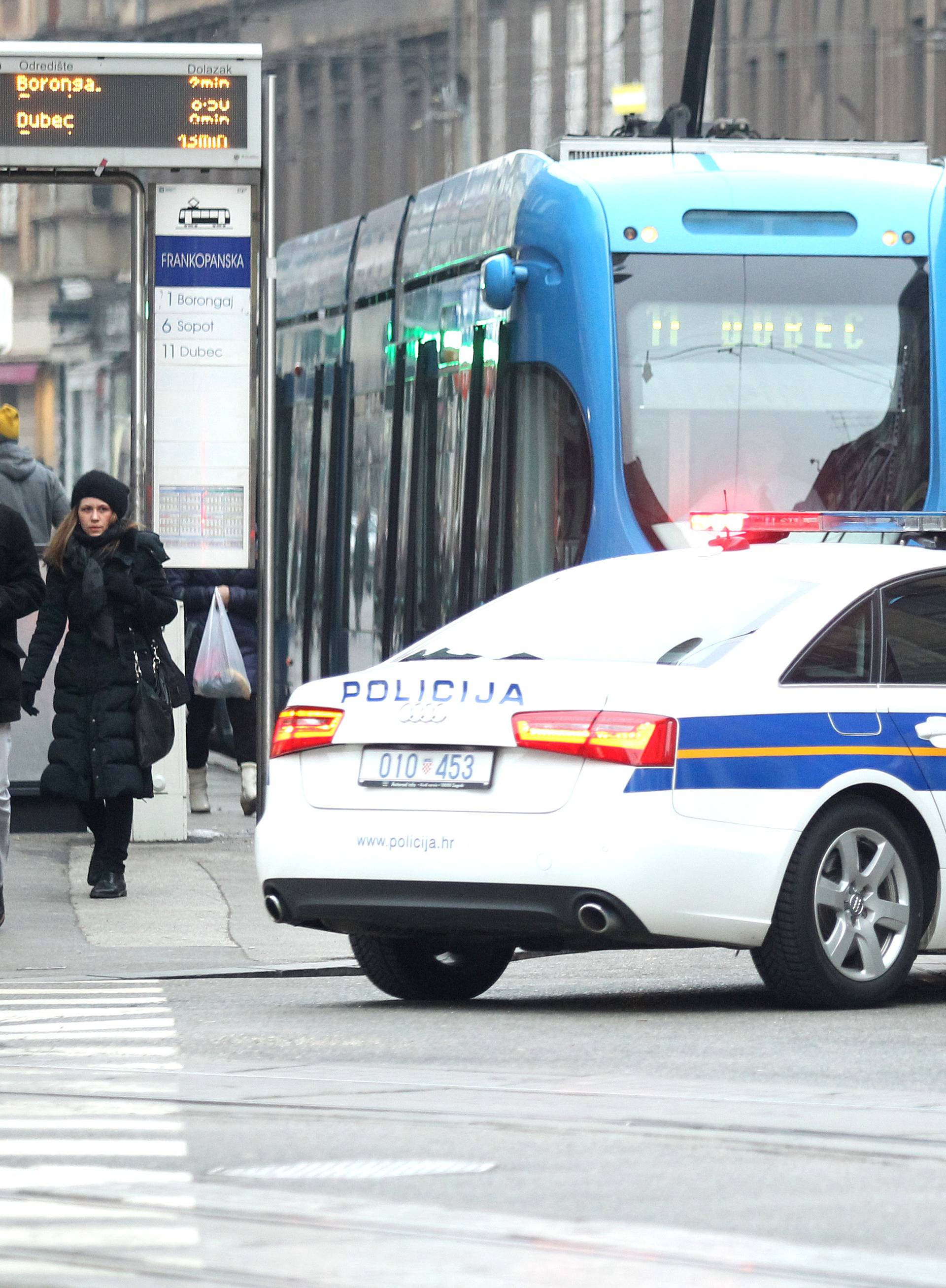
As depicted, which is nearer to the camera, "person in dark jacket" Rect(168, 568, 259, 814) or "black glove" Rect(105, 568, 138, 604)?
"black glove" Rect(105, 568, 138, 604)

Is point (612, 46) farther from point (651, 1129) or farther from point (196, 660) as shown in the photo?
point (651, 1129)

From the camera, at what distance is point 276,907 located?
9227mm

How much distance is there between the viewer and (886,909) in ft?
30.0

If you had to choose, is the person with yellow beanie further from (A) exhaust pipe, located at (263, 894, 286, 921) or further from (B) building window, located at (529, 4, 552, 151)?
(B) building window, located at (529, 4, 552, 151)

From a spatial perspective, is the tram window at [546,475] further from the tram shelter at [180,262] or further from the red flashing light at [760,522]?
the red flashing light at [760,522]

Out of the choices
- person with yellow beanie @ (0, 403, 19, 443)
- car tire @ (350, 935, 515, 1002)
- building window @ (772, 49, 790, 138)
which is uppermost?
building window @ (772, 49, 790, 138)

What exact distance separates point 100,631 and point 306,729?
357 cm

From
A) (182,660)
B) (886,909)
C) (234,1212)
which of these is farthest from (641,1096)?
(182,660)

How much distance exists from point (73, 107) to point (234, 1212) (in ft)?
33.5

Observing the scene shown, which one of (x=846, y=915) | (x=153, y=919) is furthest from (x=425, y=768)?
(x=153, y=919)

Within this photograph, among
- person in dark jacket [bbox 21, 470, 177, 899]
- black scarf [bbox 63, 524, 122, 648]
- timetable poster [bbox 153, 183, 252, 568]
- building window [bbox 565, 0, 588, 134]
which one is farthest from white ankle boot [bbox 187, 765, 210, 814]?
building window [bbox 565, 0, 588, 134]

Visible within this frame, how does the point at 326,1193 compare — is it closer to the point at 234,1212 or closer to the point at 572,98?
the point at 234,1212

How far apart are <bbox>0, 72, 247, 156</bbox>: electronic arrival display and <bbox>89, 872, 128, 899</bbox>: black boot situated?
12.5 feet

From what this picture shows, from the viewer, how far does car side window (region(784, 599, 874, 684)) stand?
30.0ft
